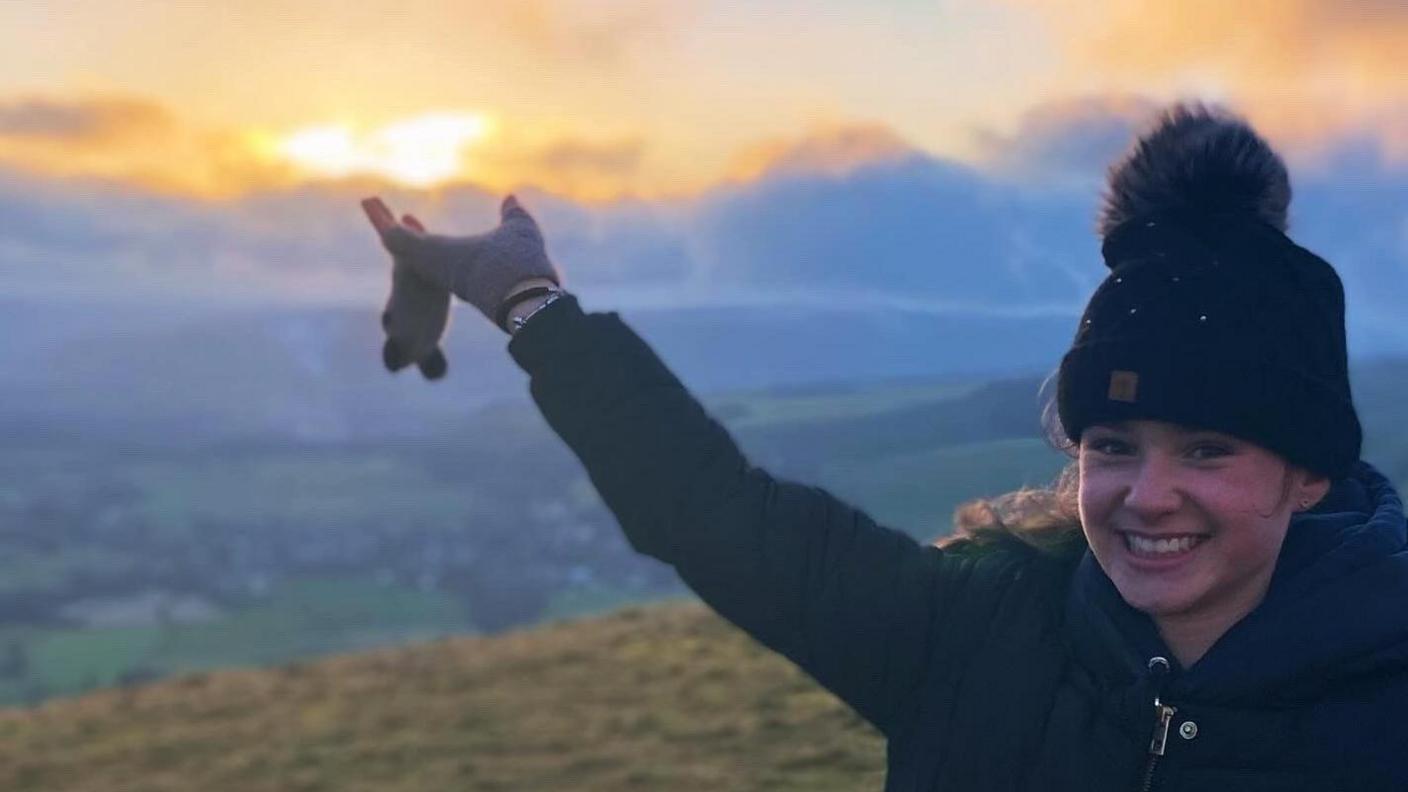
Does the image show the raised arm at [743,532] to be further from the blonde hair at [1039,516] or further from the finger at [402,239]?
the finger at [402,239]

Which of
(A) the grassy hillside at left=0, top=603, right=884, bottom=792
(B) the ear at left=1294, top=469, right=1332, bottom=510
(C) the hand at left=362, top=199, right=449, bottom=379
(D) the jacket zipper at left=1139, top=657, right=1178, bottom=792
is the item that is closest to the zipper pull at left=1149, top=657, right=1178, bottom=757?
(D) the jacket zipper at left=1139, top=657, right=1178, bottom=792

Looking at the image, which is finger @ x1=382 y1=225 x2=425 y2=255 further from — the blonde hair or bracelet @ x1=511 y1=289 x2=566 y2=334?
the blonde hair

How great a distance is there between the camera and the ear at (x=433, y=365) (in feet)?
8.31

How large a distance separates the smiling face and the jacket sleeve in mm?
268

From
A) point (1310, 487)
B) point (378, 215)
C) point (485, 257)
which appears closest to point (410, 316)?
point (378, 215)

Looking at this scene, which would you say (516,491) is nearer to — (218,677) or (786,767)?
(218,677)

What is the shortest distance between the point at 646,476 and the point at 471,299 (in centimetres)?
47

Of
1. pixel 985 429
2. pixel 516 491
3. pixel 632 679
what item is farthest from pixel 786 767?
pixel 516 491

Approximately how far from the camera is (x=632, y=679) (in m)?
6.71

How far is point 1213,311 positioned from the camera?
5.93 ft

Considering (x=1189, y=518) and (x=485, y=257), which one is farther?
(x=485, y=257)

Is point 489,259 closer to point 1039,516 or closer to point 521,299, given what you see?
point 521,299

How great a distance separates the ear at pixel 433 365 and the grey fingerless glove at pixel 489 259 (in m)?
0.28

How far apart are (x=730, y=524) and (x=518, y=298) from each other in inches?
19.4
